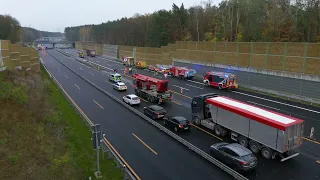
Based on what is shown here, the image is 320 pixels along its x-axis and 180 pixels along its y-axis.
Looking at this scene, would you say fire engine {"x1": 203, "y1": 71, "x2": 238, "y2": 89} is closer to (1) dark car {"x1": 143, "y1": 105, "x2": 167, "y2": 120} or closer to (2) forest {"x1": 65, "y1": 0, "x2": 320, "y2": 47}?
(2) forest {"x1": 65, "y1": 0, "x2": 320, "y2": 47}

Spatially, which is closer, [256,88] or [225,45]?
[256,88]

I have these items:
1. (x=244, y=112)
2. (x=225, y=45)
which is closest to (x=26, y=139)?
(x=244, y=112)

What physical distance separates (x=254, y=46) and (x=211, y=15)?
41114mm

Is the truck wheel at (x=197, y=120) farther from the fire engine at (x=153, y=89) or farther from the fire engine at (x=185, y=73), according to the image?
the fire engine at (x=185, y=73)

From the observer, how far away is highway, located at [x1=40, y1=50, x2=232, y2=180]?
17422 millimetres

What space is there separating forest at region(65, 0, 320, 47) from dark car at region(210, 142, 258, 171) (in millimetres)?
41009

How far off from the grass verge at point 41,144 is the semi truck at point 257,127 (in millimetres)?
10434

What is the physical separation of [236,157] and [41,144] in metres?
14.8

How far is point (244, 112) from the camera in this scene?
66.1 feet

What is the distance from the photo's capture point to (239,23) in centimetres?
6912

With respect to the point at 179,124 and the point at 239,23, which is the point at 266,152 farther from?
the point at 239,23

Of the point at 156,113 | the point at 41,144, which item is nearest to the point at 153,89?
the point at 156,113

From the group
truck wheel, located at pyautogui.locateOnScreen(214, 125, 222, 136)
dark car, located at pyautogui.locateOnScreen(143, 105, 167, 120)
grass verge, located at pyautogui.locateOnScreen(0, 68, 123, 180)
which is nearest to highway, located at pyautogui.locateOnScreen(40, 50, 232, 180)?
dark car, located at pyautogui.locateOnScreen(143, 105, 167, 120)

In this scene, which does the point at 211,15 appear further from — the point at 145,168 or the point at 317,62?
the point at 145,168
